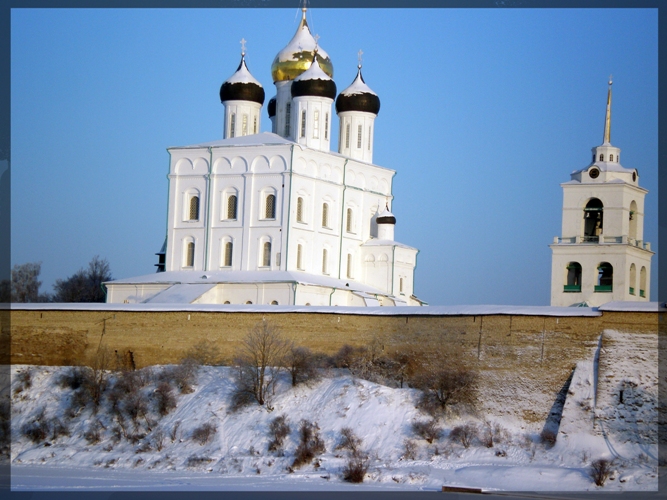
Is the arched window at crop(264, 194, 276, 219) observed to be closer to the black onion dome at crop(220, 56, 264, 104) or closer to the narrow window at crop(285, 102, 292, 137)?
the narrow window at crop(285, 102, 292, 137)

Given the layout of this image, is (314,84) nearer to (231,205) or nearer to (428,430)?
(231,205)

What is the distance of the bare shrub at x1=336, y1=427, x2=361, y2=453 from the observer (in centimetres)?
2772

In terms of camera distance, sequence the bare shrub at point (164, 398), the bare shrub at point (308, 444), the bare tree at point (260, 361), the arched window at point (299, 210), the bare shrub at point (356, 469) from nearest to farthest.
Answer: the bare shrub at point (356, 469) → the bare shrub at point (308, 444) → the bare tree at point (260, 361) → the bare shrub at point (164, 398) → the arched window at point (299, 210)

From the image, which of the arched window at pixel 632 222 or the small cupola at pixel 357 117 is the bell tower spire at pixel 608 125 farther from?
the small cupola at pixel 357 117

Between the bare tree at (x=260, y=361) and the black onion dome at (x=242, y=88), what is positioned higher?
the black onion dome at (x=242, y=88)

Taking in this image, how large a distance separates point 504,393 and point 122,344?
8.50 m

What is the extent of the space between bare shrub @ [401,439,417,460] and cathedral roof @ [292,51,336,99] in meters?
14.6

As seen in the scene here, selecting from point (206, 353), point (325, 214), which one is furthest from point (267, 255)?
point (206, 353)

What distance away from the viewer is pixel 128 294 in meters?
38.8

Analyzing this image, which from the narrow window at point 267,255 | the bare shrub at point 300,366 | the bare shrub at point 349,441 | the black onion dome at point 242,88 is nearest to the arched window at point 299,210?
the narrow window at point 267,255

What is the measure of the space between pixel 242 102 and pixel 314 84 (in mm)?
2550

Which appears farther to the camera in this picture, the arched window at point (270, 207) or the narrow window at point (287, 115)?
the narrow window at point (287, 115)

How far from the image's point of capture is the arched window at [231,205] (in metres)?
39.5

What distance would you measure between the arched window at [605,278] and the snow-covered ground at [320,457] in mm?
5704
